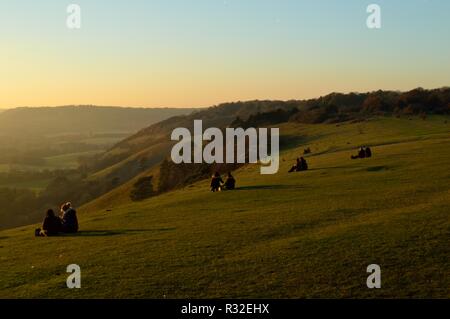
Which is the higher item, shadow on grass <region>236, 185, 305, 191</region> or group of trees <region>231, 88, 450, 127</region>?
group of trees <region>231, 88, 450, 127</region>

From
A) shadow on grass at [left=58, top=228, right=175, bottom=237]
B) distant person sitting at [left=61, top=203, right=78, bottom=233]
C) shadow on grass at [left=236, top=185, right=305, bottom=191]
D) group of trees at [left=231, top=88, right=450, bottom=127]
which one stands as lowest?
shadow on grass at [left=58, top=228, right=175, bottom=237]

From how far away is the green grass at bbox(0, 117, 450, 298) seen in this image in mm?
15531

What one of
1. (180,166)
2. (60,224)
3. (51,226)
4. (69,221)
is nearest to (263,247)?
(69,221)

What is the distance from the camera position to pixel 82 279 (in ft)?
57.0

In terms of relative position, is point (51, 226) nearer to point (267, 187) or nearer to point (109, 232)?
point (109, 232)

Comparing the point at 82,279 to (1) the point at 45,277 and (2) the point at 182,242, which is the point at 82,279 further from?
(2) the point at 182,242

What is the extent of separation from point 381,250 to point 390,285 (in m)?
3.36

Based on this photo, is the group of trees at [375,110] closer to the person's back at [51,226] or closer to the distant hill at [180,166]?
the distant hill at [180,166]

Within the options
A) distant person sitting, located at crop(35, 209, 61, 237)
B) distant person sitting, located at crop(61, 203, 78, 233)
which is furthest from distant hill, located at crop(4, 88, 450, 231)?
distant person sitting, located at crop(35, 209, 61, 237)

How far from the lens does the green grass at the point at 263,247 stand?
15531 mm

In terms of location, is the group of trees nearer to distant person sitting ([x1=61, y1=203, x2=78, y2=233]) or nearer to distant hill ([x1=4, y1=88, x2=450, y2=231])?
distant hill ([x1=4, y1=88, x2=450, y2=231])

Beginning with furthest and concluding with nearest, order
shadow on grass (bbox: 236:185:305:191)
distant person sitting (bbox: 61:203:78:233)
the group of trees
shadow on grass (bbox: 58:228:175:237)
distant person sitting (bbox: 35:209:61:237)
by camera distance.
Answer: the group of trees → shadow on grass (bbox: 236:185:305:191) → distant person sitting (bbox: 61:203:78:233) → distant person sitting (bbox: 35:209:61:237) → shadow on grass (bbox: 58:228:175:237)

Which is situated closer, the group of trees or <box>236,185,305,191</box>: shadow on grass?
<box>236,185,305,191</box>: shadow on grass
